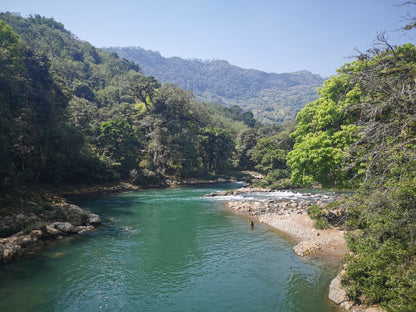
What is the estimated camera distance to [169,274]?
1711 cm

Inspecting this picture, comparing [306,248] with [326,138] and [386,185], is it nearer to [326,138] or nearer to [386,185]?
[326,138]

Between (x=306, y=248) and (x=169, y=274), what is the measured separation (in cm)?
1008

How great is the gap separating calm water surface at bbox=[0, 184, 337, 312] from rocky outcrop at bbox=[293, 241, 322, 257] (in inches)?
26.1

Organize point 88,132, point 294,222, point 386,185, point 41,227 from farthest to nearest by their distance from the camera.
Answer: point 88,132 → point 294,222 → point 41,227 → point 386,185

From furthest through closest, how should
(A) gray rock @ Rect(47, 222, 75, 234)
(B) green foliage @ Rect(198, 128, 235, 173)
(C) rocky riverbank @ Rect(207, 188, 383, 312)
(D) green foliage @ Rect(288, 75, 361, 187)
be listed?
(B) green foliage @ Rect(198, 128, 235, 173) → (A) gray rock @ Rect(47, 222, 75, 234) → (D) green foliage @ Rect(288, 75, 361, 187) → (C) rocky riverbank @ Rect(207, 188, 383, 312)

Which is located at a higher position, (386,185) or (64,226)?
(386,185)

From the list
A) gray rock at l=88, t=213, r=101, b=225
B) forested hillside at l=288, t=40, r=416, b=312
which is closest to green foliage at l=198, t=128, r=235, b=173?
gray rock at l=88, t=213, r=101, b=225

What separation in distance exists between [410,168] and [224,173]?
67280 millimetres

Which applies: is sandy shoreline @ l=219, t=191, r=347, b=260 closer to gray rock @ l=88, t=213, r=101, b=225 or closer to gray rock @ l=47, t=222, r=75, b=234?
gray rock @ l=88, t=213, r=101, b=225

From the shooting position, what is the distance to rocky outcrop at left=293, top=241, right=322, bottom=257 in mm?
19625

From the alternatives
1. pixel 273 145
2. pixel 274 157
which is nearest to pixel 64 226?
pixel 274 157

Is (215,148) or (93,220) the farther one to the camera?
(215,148)

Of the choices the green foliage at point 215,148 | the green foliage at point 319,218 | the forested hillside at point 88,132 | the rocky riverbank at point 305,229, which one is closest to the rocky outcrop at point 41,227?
the forested hillside at point 88,132

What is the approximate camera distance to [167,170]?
2667 inches
